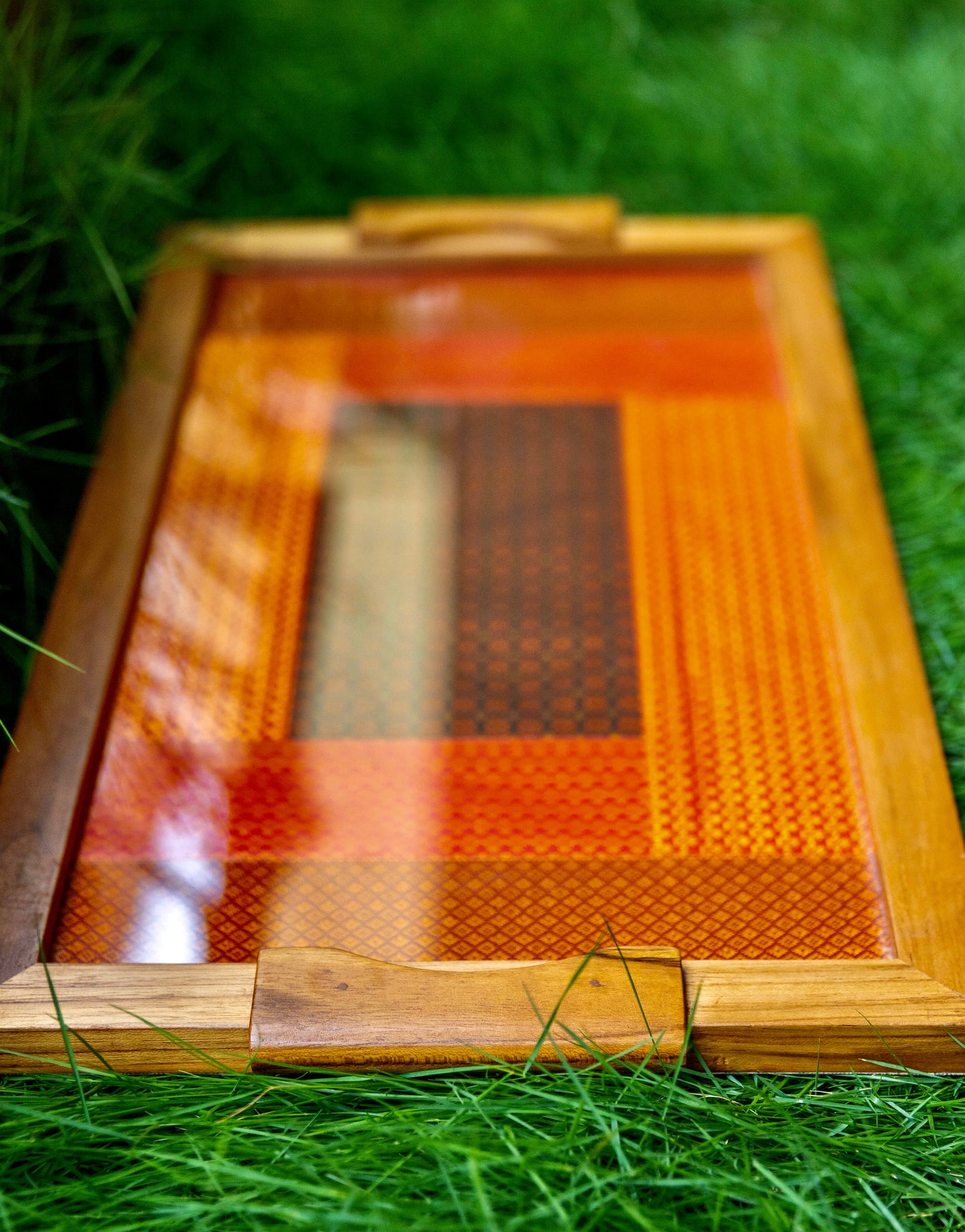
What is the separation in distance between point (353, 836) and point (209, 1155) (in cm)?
27

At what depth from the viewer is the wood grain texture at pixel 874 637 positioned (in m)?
0.83

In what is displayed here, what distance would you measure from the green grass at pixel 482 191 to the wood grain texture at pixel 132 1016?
2 cm

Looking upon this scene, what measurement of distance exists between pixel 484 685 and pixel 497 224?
0.66 meters

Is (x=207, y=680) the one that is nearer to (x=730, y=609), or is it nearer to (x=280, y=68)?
(x=730, y=609)

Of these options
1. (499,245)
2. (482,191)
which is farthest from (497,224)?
(482,191)

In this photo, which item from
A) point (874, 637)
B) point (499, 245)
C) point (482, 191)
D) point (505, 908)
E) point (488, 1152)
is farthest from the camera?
point (482, 191)

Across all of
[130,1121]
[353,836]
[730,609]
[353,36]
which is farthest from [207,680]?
[353,36]

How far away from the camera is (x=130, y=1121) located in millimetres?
770

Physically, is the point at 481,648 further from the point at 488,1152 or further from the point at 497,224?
the point at 497,224

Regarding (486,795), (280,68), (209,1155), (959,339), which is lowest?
(209,1155)

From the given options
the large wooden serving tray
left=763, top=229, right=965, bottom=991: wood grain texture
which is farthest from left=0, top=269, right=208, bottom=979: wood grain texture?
left=763, top=229, right=965, bottom=991: wood grain texture

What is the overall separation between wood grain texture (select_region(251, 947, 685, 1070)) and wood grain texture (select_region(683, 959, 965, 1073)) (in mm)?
36

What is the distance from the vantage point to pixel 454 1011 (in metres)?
0.78

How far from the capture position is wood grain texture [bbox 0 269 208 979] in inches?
33.6
